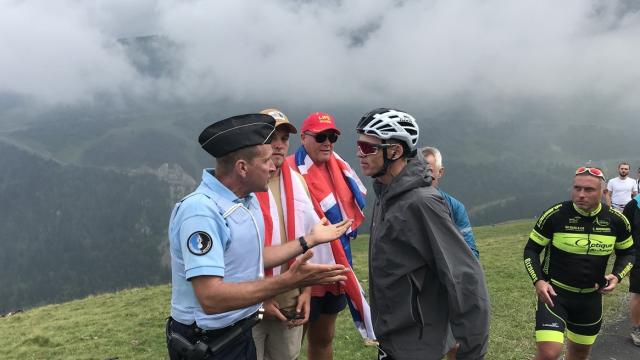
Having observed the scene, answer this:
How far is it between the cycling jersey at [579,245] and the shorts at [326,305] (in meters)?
3.50

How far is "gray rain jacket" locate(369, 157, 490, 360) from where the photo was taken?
4168 millimetres

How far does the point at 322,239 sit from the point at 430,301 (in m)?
1.29

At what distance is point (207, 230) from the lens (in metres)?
3.57

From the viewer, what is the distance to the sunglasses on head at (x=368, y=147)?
4.74 m

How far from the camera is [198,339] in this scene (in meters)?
4.04

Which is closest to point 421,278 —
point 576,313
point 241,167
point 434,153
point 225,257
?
point 225,257

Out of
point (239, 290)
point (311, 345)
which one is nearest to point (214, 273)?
point (239, 290)

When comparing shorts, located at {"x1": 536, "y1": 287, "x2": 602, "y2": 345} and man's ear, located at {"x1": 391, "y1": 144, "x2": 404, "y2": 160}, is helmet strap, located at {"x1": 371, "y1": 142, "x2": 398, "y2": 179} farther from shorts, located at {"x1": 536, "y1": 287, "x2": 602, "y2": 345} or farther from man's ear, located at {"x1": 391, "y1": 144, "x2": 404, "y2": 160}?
shorts, located at {"x1": 536, "y1": 287, "x2": 602, "y2": 345}

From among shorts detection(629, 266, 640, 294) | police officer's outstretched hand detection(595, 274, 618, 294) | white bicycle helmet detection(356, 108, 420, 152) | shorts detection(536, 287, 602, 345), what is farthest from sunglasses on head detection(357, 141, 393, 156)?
shorts detection(629, 266, 640, 294)

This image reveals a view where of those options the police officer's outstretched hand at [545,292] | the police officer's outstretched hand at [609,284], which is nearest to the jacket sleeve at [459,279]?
the police officer's outstretched hand at [545,292]

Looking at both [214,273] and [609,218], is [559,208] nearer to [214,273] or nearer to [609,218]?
[609,218]

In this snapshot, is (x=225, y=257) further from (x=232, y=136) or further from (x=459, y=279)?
(x=459, y=279)

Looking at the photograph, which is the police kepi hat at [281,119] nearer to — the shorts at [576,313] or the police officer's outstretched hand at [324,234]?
the police officer's outstretched hand at [324,234]

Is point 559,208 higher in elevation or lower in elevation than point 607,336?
higher
